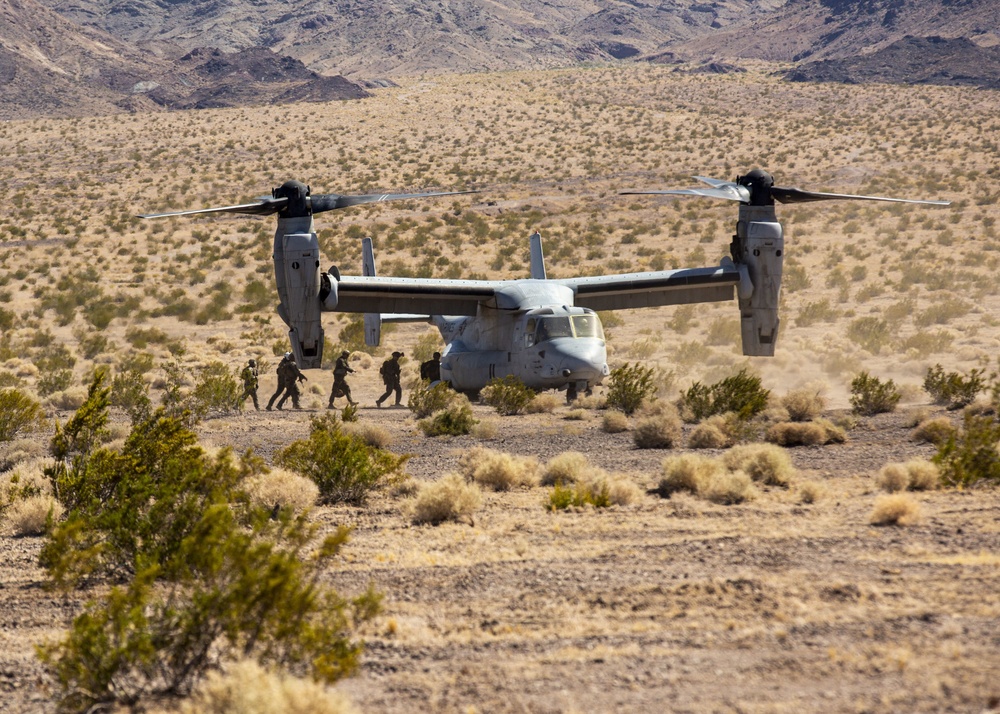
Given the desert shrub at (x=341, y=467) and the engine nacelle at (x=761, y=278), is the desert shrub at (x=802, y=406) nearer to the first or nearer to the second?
the engine nacelle at (x=761, y=278)

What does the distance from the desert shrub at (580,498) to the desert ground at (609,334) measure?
0.25m

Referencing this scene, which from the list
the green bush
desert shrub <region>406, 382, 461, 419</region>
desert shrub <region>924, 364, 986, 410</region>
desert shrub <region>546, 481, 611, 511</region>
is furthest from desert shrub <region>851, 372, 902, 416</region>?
desert shrub <region>546, 481, 611, 511</region>

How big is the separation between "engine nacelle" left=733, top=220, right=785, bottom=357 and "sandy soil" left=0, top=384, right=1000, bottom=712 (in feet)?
26.8

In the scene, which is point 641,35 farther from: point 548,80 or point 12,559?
point 12,559

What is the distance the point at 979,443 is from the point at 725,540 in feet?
18.2

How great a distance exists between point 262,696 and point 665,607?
11.8 feet

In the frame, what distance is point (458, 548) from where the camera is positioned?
10711 millimetres

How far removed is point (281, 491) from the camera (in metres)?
12.8

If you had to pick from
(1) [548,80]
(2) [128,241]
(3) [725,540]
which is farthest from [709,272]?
(1) [548,80]

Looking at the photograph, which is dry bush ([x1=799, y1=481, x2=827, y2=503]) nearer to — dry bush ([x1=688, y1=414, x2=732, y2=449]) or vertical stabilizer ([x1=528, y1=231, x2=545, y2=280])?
dry bush ([x1=688, y1=414, x2=732, y2=449])

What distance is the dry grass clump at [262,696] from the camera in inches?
228

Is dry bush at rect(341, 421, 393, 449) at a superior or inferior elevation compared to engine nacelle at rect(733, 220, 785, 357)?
inferior

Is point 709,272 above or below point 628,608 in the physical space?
above

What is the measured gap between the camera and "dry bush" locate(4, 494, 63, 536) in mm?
12523
